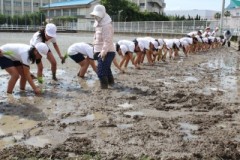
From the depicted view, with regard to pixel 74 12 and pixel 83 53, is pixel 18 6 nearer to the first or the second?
pixel 74 12

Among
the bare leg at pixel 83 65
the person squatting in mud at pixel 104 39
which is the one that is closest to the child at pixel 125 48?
the bare leg at pixel 83 65

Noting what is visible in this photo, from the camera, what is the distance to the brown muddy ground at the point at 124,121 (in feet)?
13.2

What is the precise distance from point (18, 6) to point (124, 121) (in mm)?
100102

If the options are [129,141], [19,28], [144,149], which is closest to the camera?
[144,149]

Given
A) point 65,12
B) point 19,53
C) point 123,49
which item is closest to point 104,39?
point 19,53

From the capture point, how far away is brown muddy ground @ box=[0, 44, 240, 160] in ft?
13.2

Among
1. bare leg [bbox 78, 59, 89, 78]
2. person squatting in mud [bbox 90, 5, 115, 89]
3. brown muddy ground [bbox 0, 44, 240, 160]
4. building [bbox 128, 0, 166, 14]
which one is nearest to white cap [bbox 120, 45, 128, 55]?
bare leg [bbox 78, 59, 89, 78]

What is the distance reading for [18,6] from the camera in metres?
99.8

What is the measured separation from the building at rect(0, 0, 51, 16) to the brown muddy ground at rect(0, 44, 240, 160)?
93369 mm

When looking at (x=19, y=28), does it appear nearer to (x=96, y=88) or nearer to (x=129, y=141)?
(x=96, y=88)

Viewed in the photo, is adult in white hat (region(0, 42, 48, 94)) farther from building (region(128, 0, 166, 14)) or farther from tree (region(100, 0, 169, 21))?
building (region(128, 0, 166, 14))

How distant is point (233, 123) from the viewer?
5.34m

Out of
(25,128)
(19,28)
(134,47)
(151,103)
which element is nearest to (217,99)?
(151,103)

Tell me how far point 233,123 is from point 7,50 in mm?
4223
